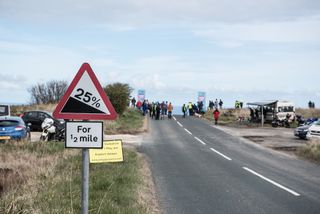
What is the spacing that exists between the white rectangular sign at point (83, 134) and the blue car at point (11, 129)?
1652 cm

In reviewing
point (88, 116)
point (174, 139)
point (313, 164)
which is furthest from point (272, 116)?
point (88, 116)

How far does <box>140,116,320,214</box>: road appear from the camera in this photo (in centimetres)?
943

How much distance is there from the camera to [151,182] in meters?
12.3

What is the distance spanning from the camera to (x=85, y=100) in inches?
222

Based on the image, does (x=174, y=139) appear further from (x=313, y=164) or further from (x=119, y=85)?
(x=119, y=85)

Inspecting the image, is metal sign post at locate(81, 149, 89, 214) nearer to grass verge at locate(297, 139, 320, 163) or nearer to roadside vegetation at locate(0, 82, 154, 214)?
roadside vegetation at locate(0, 82, 154, 214)

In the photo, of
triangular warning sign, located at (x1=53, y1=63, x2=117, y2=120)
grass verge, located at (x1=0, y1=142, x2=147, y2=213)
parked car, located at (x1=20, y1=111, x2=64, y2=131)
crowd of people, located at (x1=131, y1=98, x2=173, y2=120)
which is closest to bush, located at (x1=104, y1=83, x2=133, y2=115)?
crowd of people, located at (x1=131, y1=98, x2=173, y2=120)

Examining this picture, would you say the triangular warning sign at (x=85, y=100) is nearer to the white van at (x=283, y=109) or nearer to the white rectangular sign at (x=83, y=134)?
the white rectangular sign at (x=83, y=134)

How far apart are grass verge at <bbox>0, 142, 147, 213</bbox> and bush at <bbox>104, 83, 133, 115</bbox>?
1017 inches

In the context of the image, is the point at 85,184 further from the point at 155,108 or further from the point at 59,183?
the point at 155,108

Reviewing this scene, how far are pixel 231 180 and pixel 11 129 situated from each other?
1253 cm

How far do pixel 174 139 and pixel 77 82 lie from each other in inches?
887

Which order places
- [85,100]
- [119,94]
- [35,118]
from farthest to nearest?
[119,94] → [35,118] → [85,100]

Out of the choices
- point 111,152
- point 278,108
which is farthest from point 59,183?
point 278,108
